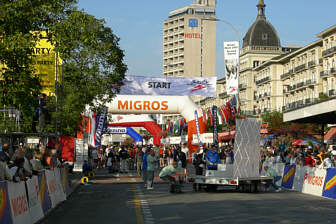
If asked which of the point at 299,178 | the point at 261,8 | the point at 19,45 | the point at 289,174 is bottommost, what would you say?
the point at 299,178

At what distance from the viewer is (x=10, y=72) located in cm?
1553

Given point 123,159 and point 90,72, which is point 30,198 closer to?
point 90,72

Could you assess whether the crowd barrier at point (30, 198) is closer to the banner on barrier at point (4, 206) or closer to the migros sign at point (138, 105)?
the banner on barrier at point (4, 206)

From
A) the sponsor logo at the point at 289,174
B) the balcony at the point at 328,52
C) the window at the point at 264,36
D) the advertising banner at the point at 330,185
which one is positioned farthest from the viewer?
the window at the point at 264,36

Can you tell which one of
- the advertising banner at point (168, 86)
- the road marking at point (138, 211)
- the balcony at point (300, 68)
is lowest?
the road marking at point (138, 211)

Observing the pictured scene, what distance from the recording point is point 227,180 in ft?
70.2

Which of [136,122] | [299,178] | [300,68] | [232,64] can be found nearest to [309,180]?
[299,178]

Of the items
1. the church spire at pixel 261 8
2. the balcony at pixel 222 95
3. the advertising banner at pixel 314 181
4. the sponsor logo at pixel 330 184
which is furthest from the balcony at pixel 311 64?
the sponsor logo at pixel 330 184

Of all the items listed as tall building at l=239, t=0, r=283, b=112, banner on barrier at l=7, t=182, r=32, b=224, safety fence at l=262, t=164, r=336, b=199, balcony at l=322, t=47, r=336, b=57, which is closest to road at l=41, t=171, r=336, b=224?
safety fence at l=262, t=164, r=336, b=199

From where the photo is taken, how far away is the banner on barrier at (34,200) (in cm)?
1278

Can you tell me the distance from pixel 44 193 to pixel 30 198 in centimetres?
233

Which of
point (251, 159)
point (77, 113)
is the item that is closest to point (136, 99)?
point (77, 113)

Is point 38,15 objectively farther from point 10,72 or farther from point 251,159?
point 251,159

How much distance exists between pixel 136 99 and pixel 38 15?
26057mm
